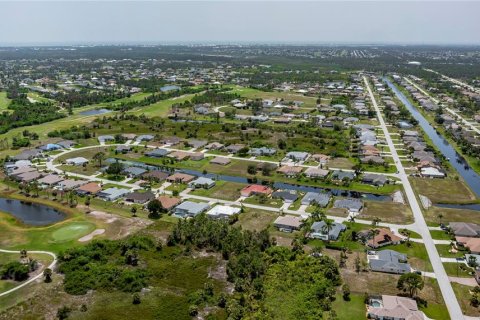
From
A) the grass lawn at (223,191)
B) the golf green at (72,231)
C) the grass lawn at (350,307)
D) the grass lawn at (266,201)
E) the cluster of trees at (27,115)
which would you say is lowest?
the golf green at (72,231)

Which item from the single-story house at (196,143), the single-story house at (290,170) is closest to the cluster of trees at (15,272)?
the single-story house at (290,170)

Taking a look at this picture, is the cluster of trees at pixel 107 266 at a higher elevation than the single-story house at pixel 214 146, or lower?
lower

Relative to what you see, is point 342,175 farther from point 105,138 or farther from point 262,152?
point 105,138

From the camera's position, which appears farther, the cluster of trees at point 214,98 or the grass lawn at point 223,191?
the cluster of trees at point 214,98

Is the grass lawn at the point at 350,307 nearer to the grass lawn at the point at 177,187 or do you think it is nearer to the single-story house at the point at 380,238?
the single-story house at the point at 380,238

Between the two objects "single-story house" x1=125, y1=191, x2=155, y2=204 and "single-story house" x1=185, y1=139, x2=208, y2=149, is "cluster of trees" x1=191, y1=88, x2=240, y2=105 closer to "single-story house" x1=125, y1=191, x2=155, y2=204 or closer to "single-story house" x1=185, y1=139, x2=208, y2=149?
"single-story house" x1=185, y1=139, x2=208, y2=149

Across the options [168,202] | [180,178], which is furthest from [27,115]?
[168,202]

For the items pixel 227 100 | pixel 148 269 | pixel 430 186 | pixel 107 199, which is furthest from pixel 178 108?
pixel 148 269
